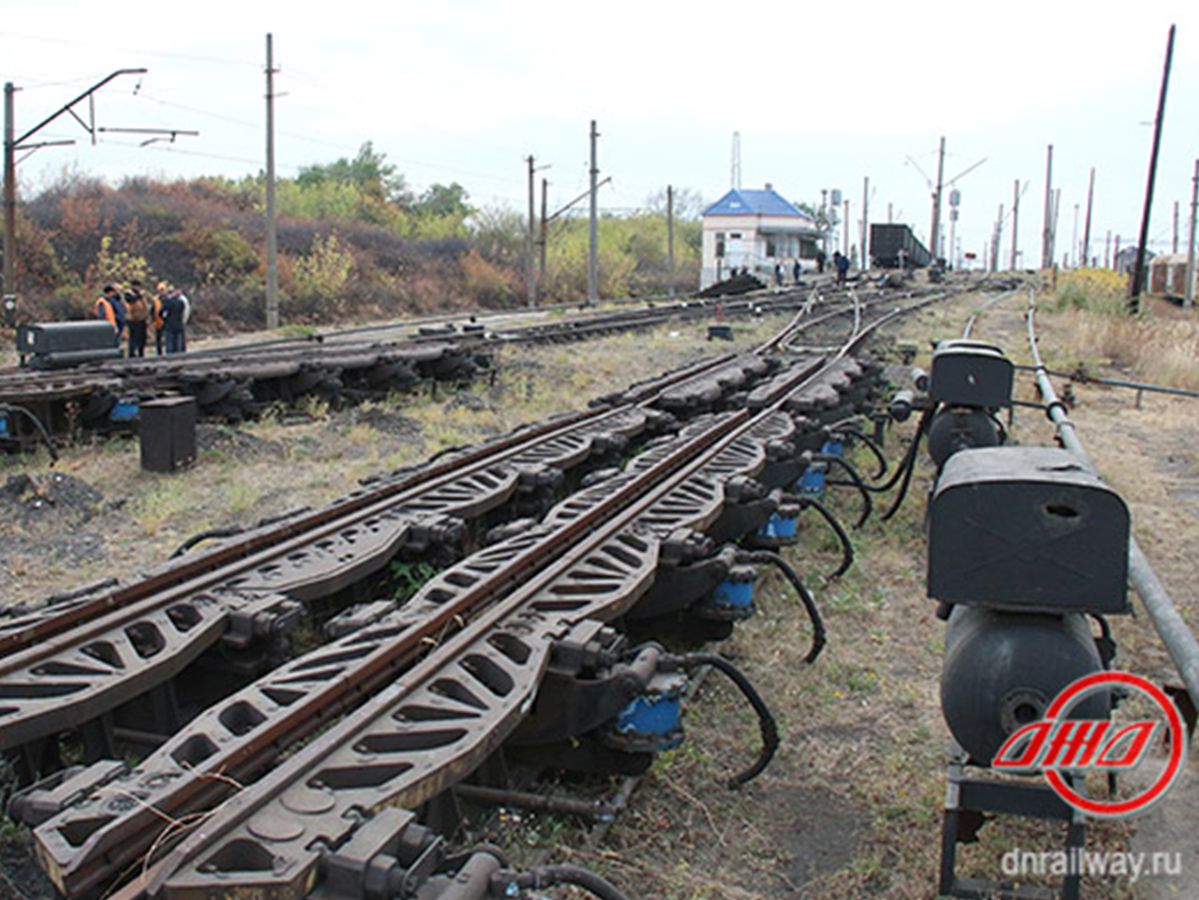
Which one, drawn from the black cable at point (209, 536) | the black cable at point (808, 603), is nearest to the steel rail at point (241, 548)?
the black cable at point (209, 536)

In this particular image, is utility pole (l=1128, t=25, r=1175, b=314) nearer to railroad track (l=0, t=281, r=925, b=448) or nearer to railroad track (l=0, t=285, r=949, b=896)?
railroad track (l=0, t=281, r=925, b=448)

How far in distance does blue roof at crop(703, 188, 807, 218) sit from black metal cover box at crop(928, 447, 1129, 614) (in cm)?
7628

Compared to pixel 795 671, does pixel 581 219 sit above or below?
above

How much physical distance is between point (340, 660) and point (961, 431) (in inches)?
208

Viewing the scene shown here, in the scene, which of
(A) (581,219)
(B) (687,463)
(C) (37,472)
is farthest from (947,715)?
(A) (581,219)

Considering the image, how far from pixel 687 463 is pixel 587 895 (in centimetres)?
506

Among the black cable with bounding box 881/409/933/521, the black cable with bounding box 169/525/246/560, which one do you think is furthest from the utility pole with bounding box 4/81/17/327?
the black cable with bounding box 881/409/933/521

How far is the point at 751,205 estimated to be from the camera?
79.2m

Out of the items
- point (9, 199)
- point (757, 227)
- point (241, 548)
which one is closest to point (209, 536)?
point (241, 548)

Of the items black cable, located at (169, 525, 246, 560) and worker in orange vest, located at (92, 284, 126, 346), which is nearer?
black cable, located at (169, 525, 246, 560)

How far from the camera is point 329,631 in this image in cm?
490

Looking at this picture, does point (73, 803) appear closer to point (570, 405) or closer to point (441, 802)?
point (441, 802)

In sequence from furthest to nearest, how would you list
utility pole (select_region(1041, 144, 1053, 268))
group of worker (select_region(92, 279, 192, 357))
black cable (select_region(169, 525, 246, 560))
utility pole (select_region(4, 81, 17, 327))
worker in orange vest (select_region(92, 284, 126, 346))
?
utility pole (select_region(1041, 144, 1053, 268)) → utility pole (select_region(4, 81, 17, 327)) → group of worker (select_region(92, 279, 192, 357)) → worker in orange vest (select_region(92, 284, 126, 346)) → black cable (select_region(169, 525, 246, 560))

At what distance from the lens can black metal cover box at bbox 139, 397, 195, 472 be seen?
419 inches
